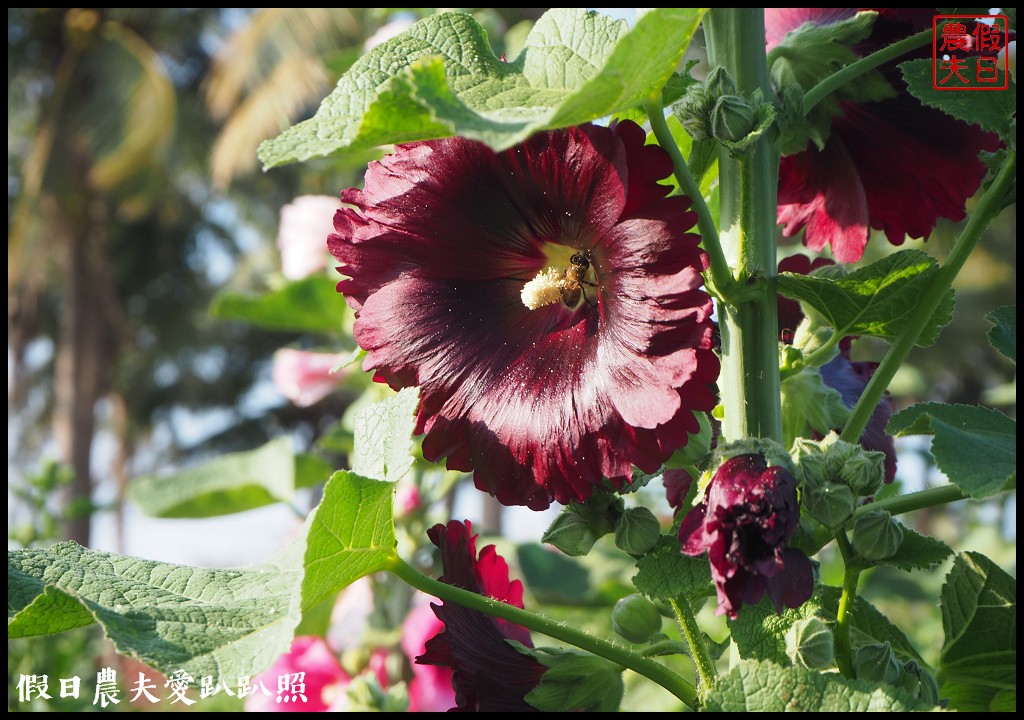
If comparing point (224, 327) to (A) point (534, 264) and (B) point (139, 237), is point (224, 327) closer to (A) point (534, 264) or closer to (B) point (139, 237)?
(B) point (139, 237)

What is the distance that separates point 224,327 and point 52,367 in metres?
2.95

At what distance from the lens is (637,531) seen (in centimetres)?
60

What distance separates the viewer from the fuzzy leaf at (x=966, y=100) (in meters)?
0.61

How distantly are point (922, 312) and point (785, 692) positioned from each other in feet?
0.85

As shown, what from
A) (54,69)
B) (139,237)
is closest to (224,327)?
(139,237)

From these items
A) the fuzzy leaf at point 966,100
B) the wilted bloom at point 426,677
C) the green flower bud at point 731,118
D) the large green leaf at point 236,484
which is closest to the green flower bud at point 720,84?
the green flower bud at point 731,118

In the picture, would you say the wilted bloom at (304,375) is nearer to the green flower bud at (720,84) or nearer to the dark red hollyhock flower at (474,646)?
the dark red hollyhock flower at (474,646)

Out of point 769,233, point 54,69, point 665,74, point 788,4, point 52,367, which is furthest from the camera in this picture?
point 52,367

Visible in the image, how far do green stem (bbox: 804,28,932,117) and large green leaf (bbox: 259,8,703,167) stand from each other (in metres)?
0.15

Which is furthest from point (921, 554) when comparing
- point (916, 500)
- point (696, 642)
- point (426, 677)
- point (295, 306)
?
point (295, 306)

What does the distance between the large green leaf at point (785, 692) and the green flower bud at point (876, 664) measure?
0.18 feet

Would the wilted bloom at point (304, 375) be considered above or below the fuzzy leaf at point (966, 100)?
above

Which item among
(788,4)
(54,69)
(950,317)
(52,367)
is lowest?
(950,317)

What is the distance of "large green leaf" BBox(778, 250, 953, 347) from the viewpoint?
2.02 ft
